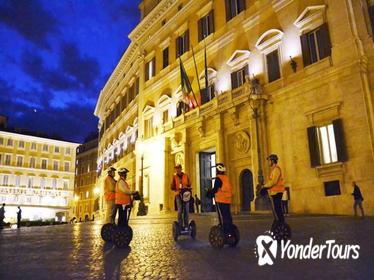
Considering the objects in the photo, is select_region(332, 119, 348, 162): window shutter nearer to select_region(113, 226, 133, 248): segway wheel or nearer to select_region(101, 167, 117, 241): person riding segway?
select_region(101, 167, 117, 241): person riding segway

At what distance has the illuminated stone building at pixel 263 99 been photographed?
14703 mm

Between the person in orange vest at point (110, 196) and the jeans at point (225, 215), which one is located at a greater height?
the person in orange vest at point (110, 196)

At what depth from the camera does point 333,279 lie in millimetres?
3314

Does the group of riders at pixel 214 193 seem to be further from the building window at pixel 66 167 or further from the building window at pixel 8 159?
the building window at pixel 66 167

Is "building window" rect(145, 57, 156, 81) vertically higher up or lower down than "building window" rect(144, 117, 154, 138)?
higher up

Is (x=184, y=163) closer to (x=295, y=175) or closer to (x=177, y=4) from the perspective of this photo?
(x=295, y=175)

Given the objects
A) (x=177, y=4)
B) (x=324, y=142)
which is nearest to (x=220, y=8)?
(x=177, y=4)

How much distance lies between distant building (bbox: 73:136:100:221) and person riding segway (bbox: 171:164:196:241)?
55588 mm

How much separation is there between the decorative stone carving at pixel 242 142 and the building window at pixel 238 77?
334cm

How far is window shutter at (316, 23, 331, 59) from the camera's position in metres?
16.2

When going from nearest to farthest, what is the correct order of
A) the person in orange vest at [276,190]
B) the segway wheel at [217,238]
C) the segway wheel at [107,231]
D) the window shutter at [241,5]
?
the segway wheel at [217,238] < the person in orange vest at [276,190] < the segway wheel at [107,231] < the window shutter at [241,5]

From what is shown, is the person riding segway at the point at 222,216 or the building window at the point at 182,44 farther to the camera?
the building window at the point at 182,44

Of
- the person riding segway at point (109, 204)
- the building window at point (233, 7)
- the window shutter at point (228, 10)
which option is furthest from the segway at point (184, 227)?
the window shutter at point (228, 10)

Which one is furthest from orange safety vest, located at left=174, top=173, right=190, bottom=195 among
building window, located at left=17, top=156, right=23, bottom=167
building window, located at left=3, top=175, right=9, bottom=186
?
building window, located at left=17, top=156, right=23, bottom=167
